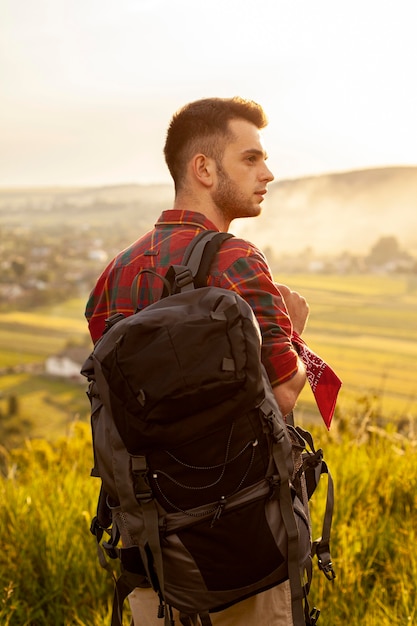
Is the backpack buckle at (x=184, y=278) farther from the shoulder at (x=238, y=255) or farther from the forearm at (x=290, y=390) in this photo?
the forearm at (x=290, y=390)

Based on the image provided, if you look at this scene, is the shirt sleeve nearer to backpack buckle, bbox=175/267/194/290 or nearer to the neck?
backpack buckle, bbox=175/267/194/290

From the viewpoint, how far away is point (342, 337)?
112 ft

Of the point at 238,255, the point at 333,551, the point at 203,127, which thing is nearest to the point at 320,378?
the point at 238,255

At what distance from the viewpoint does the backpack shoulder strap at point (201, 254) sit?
186 cm

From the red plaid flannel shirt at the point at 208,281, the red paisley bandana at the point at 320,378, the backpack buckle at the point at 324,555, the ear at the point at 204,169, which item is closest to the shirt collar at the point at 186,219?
the red plaid flannel shirt at the point at 208,281

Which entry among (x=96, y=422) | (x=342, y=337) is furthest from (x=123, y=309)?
(x=342, y=337)

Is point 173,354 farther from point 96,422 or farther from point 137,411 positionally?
point 96,422

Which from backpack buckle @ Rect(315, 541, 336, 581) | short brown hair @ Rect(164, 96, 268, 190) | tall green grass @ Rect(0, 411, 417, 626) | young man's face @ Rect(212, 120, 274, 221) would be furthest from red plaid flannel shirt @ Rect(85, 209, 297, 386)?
tall green grass @ Rect(0, 411, 417, 626)

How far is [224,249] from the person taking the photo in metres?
1.91

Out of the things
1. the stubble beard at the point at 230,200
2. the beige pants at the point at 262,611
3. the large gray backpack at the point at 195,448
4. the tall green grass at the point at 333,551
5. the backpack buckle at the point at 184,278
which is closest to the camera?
the large gray backpack at the point at 195,448

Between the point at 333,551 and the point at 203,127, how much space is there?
87.7 inches

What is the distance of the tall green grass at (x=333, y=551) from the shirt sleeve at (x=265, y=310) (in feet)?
4.96

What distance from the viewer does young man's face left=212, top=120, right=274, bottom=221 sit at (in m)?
2.13

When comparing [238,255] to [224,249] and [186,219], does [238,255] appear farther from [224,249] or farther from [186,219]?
[186,219]
